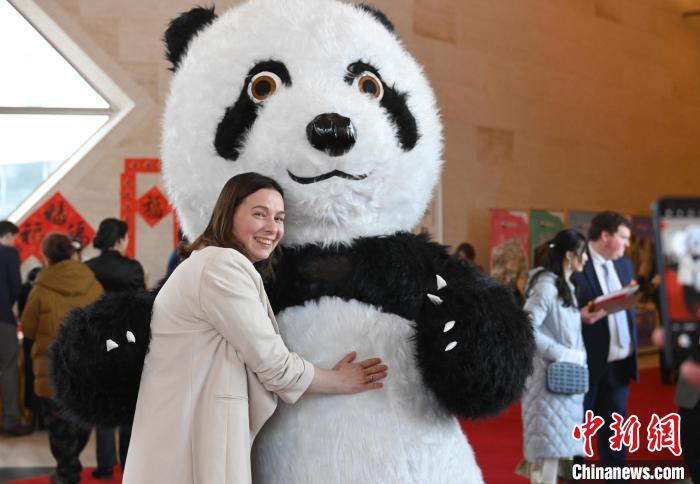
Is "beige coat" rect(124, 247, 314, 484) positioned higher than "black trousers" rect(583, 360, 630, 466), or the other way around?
"beige coat" rect(124, 247, 314, 484)

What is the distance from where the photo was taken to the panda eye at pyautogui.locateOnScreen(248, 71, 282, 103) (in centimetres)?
196

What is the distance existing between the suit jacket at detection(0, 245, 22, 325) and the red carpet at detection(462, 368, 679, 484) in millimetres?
3204

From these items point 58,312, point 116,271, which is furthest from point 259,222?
point 58,312

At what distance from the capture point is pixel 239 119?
76.7 inches

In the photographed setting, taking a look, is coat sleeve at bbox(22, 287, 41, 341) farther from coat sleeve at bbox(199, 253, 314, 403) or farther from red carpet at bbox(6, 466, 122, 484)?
coat sleeve at bbox(199, 253, 314, 403)

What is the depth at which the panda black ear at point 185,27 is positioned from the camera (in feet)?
7.18

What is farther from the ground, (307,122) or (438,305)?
(307,122)

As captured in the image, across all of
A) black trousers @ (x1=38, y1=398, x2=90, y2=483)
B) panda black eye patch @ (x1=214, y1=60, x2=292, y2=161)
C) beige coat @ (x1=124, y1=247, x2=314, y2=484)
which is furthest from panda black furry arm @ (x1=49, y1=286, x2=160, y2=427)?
black trousers @ (x1=38, y1=398, x2=90, y2=483)

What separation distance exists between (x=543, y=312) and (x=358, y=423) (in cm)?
197

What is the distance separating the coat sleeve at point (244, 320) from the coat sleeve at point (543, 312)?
2.04 metres

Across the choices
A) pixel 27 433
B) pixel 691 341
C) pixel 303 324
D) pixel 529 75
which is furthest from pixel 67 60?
pixel 691 341

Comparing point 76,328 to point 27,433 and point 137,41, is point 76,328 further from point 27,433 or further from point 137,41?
point 137,41

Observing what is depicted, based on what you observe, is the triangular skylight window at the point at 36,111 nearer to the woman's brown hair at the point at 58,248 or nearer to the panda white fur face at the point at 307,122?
the woman's brown hair at the point at 58,248

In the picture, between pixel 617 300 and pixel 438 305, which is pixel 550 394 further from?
pixel 438 305
